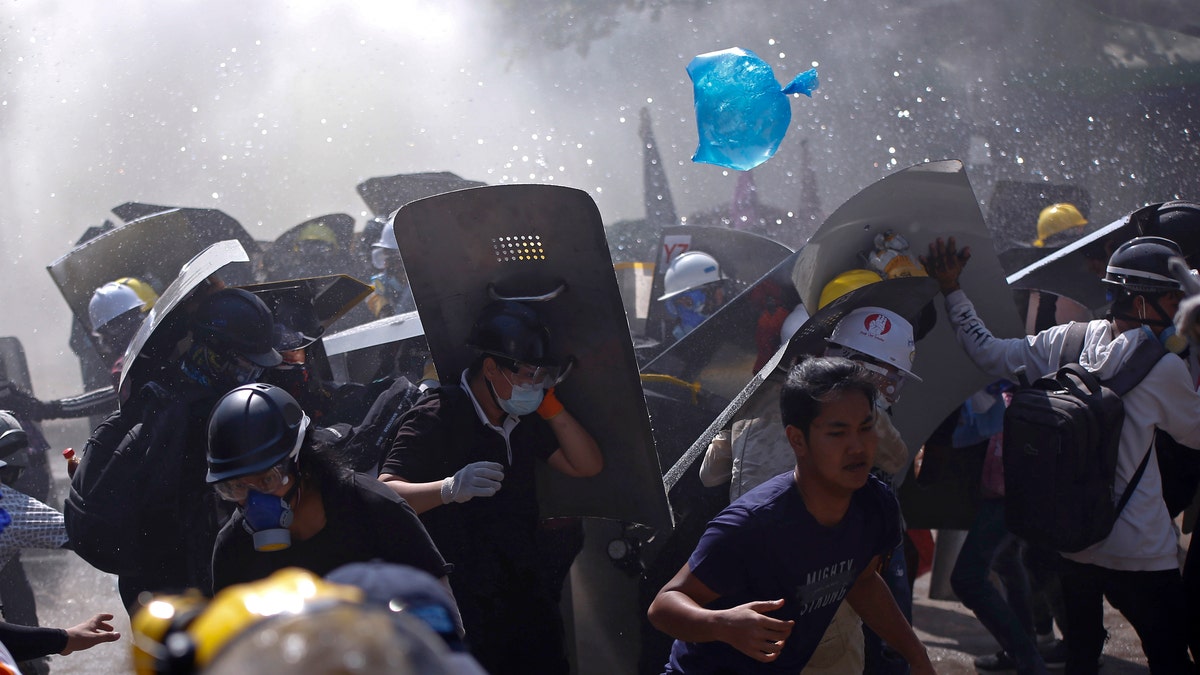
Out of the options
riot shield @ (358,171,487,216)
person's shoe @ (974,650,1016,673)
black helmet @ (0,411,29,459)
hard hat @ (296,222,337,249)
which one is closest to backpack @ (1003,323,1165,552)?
person's shoe @ (974,650,1016,673)

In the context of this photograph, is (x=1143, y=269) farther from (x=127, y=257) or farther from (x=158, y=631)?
(x=127, y=257)

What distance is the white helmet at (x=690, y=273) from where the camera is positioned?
16.3 feet

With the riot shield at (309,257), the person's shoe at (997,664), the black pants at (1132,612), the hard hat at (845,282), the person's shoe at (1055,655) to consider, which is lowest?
the person's shoe at (1055,655)

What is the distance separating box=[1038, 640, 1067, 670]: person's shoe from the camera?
11.7ft

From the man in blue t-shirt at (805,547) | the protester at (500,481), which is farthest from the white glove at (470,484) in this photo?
the man in blue t-shirt at (805,547)

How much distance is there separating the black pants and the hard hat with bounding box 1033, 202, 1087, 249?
3150 millimetres

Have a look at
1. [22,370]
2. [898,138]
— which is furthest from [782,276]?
[898,138]

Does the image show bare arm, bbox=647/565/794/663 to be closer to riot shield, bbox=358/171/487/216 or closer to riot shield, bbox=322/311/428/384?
riot shield, bbox=322/311/428/384

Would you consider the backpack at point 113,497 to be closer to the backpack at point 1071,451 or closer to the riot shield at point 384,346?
the riot shield at point 384,346

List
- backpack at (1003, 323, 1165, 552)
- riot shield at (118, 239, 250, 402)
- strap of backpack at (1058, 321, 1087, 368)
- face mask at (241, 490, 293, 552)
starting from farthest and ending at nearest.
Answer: strap of backpack at (1058, 321, 1087, 368) → riot shield at (118, 239, 250, 402) → backpack at (1003, 323, 1165, 552) → face mask at (241, 490, 293, 552)

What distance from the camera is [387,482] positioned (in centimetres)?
219

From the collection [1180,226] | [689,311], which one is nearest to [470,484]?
[1180,226]

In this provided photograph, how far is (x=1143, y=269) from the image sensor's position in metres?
2.49

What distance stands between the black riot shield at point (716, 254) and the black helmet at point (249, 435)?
3.28 m
